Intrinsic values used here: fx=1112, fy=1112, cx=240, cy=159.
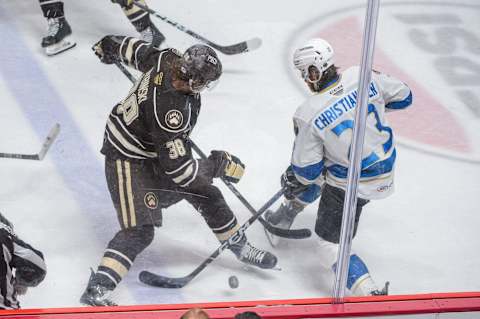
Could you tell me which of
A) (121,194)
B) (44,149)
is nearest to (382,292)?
(121,194)

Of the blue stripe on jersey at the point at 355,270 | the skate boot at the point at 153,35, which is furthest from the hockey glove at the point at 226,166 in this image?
the skate boot at the point at 153,35

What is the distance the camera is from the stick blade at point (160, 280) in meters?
3.33

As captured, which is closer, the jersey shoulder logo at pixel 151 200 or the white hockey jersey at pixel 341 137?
the white hockey jersey at pixel 341 137

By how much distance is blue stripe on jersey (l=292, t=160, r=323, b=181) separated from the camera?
10.8ft

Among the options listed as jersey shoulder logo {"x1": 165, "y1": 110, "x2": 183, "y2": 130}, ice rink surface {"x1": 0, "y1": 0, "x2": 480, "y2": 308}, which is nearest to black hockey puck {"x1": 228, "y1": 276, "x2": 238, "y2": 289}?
ice rink surface {"x1": 0, "y1": 0, "x2": 480, "y2": 308}

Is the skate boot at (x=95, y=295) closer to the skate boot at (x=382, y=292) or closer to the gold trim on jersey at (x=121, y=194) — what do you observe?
the gold trim on jersey at (x=121, y=194)

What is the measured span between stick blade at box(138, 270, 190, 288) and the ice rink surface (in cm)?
2

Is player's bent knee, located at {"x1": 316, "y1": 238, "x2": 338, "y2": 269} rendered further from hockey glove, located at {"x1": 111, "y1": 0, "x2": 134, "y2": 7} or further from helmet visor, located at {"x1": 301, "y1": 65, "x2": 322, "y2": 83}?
hockey glove, located at {"x1": 111, "y1": 0, "x2": 134, "y2": 7}

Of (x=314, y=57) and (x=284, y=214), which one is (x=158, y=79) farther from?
(x=284, y=214)

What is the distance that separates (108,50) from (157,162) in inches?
20.1

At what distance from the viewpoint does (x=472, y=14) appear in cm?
456

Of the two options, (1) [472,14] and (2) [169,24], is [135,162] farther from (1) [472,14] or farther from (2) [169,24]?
(1) [472,14]

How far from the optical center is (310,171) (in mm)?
3307

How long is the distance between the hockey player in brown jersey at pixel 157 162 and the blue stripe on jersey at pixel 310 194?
21cm
